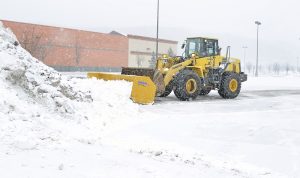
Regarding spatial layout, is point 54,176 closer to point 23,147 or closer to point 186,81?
point 23,147

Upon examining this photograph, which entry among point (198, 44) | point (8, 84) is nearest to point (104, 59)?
point (198, 44)

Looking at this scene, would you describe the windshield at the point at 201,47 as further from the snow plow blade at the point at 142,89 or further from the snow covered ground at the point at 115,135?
the snow covered ground at the point at 115,135

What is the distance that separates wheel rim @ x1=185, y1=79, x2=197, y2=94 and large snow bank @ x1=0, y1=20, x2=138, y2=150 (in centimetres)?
420

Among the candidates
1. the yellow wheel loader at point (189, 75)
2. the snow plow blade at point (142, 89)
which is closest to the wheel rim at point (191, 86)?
the yellow wheel loader at point (189, 75)

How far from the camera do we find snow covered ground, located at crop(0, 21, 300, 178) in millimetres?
7223

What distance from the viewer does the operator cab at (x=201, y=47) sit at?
1956cm

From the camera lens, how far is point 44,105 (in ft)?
34.0

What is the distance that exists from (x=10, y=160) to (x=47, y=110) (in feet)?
10.9

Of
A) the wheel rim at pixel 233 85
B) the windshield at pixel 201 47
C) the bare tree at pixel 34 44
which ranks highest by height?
the bare tree at pixel 34 44

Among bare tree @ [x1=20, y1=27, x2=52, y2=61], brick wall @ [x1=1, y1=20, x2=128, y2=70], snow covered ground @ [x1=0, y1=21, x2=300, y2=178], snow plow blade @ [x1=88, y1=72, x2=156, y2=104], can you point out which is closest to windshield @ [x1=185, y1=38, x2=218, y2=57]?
snow plow blade @ [x1=88, y1=72, x2=156, y2=104]

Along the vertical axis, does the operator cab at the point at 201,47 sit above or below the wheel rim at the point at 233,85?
above

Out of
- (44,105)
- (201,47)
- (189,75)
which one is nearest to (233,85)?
(201,47)

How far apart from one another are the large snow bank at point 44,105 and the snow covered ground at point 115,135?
0.08ft

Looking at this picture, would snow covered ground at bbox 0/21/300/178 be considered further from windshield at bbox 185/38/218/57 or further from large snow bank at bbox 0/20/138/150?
windshield at bbox 185/38/218/57
